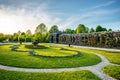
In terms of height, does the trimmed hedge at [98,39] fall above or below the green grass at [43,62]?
above

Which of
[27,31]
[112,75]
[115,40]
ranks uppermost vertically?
[27,31]

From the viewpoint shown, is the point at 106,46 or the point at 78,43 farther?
the point at 78,43

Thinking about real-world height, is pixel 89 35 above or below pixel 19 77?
above

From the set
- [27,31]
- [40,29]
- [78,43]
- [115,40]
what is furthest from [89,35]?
[27,31]

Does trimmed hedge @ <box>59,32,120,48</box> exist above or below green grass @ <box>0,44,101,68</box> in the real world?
above

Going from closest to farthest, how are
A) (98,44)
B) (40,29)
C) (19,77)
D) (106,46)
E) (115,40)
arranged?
(19,77)
(115,40)
(106,46)
(98,44)
(40,29)

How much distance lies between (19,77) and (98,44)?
30.0 metres

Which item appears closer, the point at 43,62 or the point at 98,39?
the point at 43,62

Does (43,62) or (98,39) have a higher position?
(98,39)

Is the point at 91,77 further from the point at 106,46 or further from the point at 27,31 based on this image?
the point at 27,31

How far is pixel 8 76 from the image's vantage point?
825 cm

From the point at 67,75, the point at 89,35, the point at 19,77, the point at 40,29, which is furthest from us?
the point at 40,29

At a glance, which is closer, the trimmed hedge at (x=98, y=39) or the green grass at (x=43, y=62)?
the green grass at (x=43, y=62)

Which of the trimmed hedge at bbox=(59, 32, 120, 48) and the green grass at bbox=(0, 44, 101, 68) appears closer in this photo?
the green grass at bbox=(0, 44, 101, 68)
